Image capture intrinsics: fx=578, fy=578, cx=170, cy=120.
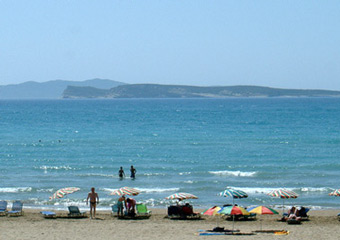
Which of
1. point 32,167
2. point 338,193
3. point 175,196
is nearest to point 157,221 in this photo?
point 175,196

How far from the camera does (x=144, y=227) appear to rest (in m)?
22.4

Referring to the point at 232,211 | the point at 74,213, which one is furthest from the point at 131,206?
the point at 232,211

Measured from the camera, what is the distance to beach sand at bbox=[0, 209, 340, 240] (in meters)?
20.5

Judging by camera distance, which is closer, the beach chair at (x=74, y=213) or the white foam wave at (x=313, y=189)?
the beach chair at (x=74, y=213)

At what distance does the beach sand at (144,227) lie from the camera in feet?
67.3

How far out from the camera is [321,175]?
3753cm

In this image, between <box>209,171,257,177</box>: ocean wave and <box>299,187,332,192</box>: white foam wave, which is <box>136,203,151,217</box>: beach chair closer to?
<box>299,187,332,192</box>: white foam wave

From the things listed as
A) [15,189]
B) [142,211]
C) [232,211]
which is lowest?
[15,189]

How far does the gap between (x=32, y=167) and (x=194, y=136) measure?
87.0 ft

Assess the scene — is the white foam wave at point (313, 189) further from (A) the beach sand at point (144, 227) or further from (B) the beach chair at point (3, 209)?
(B) the beach chair at point (3, 209)

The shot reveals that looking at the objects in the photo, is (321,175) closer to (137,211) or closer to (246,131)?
(137,211)

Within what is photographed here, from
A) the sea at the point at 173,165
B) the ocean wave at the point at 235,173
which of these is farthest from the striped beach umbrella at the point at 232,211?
the ocean wave at the point at 235,173

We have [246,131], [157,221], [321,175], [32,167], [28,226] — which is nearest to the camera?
[28,226]

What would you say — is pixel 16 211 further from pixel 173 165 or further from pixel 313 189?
pixel 173 165
